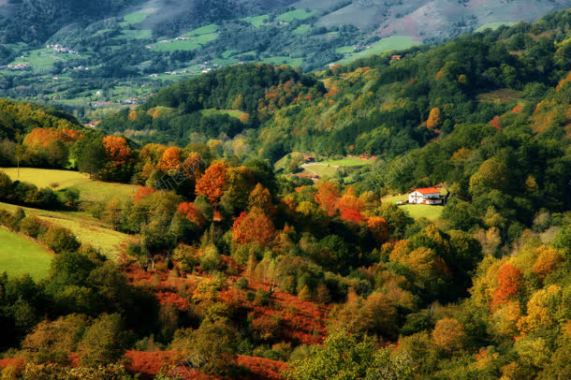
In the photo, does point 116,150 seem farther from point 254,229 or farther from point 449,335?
point 449,335

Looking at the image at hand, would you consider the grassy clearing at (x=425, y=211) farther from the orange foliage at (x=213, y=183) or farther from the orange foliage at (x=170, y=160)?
the orange foliage at (x=170, y=160)

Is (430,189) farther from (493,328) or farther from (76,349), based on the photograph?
(76,349)

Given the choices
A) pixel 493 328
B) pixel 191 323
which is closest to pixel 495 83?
pixel 493 328

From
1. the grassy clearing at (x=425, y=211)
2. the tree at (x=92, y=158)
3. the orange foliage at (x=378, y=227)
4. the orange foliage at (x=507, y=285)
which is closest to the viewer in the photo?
the orange foliage at (x=507, y=285)

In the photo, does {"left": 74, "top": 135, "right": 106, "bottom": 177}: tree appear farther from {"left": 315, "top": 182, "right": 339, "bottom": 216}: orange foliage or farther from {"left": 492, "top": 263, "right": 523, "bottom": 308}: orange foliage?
{"left": 492, "top": 263, "right": 523, "bottom": 308}: orange foliage

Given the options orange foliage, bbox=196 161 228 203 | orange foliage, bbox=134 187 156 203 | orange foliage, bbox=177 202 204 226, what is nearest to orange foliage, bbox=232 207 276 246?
orange foliage, bbox=177 202 204 226

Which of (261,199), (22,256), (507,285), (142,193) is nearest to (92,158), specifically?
(142,193)

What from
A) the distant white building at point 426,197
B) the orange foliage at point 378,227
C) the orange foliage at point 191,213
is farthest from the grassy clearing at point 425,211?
the orange foliage at point 191,213
